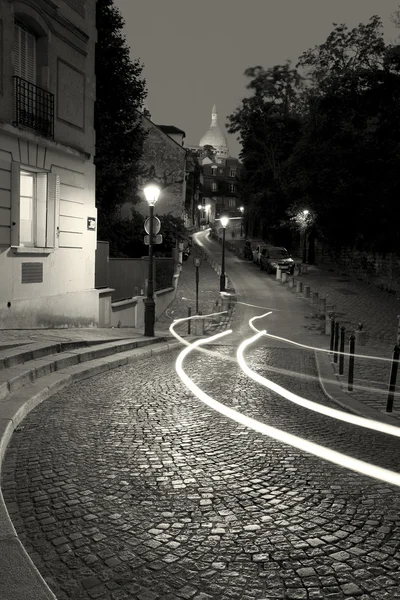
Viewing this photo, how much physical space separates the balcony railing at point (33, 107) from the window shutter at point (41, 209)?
1116mm

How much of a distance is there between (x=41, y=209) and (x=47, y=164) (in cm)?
113

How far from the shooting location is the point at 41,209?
13992mm

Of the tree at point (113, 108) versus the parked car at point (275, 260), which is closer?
the tree at point (113, 108)

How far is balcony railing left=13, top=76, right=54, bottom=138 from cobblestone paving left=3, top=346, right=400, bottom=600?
8.23 meters

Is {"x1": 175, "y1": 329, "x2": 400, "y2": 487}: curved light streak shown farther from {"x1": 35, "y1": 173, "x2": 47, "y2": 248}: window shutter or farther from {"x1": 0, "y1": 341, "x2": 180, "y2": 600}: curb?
{"x1": 35, "y1": 173, "x2": 47, "y2": 248}: window shutter

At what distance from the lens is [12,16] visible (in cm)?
1251

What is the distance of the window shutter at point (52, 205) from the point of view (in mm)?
13984

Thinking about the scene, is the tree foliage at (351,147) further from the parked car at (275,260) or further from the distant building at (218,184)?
the distant building at (218,184)

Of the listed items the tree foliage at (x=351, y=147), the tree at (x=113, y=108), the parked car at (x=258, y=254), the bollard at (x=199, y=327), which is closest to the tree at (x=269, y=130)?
the tree foliage at (x=351, y=147)

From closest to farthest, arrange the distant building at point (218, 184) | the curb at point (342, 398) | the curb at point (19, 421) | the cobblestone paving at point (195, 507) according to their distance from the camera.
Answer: the curb at point (19, 421) → the cobblestone paving at point (195, 507) → the curb at point (342, 398) → the distant building at point (218, 184)

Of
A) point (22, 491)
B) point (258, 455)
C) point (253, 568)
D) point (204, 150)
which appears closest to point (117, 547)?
point (253, 568)

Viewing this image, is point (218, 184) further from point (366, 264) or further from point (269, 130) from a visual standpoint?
point (366, 264)

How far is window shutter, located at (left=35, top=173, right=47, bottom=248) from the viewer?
13.9m

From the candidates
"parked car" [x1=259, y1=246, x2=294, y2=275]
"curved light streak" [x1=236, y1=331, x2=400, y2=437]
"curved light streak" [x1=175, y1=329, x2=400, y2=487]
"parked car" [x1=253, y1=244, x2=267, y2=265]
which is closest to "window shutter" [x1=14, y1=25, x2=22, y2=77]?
"curved light streak" [x1=236, y1=331, x2=400, y2=437]
